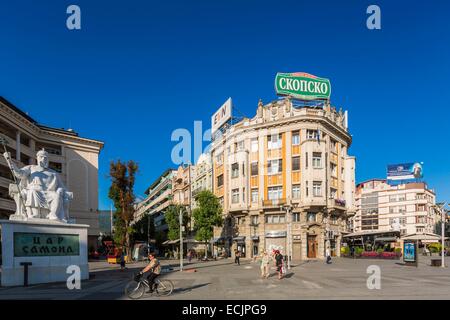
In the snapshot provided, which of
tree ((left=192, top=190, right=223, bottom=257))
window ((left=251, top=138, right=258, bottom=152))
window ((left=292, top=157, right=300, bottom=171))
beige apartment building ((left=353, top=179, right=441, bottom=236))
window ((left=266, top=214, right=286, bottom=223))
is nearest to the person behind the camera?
tree ((left=192, top=190, right=223, bottom=257))

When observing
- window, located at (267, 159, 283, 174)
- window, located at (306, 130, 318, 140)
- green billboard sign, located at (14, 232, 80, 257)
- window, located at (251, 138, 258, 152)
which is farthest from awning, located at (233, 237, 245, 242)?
green billboard sign, located at (14, 232, 80, 257)

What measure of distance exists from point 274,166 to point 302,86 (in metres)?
12.4

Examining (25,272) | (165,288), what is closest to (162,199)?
(25,272)

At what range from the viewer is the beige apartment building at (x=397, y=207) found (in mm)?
104750

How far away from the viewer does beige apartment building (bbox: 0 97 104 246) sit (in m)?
58.2

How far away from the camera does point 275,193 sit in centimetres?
4994

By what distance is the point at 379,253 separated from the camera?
138ft

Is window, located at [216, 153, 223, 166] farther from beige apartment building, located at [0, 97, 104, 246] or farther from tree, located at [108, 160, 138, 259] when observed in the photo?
beige apartment building, located at [0, 97, 104, 246]

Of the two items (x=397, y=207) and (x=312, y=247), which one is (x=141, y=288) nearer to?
(x=312, y=247)

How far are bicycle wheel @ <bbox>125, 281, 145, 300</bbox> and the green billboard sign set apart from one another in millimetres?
7932

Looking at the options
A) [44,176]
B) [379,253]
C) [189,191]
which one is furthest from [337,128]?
[44,176]

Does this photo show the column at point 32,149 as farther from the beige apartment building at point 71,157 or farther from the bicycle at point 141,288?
the bicycle at point 141,288

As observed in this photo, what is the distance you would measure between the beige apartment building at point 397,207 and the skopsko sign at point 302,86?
59.2 metres

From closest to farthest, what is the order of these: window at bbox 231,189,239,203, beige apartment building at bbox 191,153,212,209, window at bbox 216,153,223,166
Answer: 1. window at bbox 231,189,239,203
2. window at bbox 216,153,223,166
3. beige apartment building at bbox 191,153,212,209
